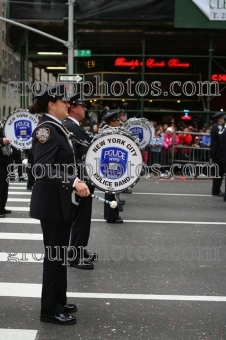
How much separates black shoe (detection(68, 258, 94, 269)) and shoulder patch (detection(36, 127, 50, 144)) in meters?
2.54

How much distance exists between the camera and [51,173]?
4848 mm

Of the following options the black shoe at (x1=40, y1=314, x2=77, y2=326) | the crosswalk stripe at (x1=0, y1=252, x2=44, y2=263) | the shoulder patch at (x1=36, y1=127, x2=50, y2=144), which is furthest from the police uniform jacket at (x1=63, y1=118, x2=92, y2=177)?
the black shoe at (x1=40, y1=314, x2=77, y2=326)

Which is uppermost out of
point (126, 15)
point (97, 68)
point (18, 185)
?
point (126, 15)

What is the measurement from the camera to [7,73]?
6819 cm

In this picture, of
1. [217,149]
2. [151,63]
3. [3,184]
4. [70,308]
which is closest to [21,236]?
[3,184]

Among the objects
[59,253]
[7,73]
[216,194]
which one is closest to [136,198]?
[216,194]

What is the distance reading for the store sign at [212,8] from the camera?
65.9ft

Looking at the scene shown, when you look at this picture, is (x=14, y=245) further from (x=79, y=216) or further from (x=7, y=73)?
(x=7, y=73)

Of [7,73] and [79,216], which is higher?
[7,73]

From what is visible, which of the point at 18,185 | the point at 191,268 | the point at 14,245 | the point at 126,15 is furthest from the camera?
the point at 126,15

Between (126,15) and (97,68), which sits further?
(97,68)

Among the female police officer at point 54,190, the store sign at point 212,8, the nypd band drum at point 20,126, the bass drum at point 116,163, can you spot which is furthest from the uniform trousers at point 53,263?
the store sign at point 212,8

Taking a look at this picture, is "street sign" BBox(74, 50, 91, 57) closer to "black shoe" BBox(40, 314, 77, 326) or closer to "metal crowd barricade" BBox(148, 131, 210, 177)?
"metal crowd barricade" BBox(148, 131, 210, 177)

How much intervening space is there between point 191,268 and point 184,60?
1848 cm
